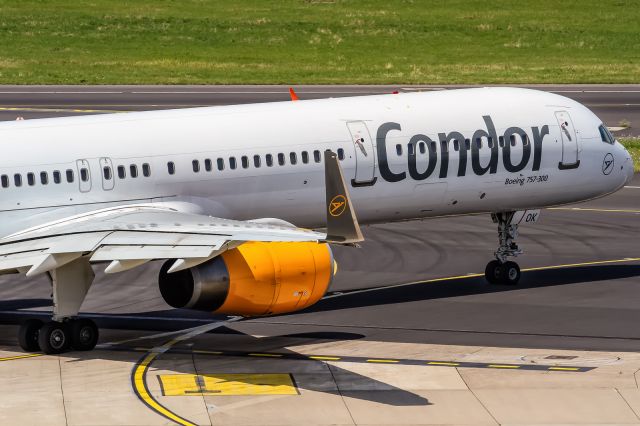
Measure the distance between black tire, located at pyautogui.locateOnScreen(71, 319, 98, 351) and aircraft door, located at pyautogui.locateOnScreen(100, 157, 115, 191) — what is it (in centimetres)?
382

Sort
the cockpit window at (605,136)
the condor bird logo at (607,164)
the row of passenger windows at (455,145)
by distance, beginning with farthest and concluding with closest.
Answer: the cockpit window at (605,136), the condor bird logo at (607,164), the row of passenger windows at (455,145)

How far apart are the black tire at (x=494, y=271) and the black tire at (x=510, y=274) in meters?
0.13

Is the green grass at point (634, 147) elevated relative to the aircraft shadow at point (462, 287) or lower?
elevated

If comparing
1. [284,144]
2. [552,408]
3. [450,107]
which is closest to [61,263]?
[284,144]

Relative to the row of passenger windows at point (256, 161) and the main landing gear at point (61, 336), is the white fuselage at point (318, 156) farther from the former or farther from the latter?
the main landing gear at point (61, 336)

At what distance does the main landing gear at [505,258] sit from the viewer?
42.5 m

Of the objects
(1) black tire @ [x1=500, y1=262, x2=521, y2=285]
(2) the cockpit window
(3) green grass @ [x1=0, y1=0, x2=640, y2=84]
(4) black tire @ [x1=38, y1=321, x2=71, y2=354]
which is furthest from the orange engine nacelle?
(3) green grass @ [x1=0, y1=0, x2=640, y2=84]

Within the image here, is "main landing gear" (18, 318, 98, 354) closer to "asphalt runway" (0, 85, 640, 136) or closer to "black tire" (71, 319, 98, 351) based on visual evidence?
"black tire" (71, 319, 98, 351)

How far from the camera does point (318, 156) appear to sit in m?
38.6

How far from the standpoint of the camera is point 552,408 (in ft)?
95.6

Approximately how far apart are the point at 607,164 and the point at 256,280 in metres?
15.4

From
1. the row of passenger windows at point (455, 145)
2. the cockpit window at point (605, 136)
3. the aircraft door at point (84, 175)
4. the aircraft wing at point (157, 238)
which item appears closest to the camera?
the aircraft wing at point (157, 238)

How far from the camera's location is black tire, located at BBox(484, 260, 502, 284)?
42625 millimetres

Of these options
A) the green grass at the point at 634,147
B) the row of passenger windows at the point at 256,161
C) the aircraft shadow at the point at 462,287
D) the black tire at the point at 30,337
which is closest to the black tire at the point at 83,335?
the black tire at the point at 30,337
